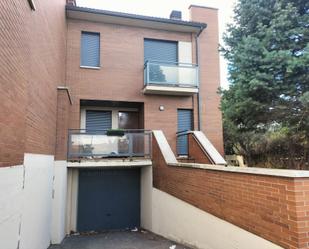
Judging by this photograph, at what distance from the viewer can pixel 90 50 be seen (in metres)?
12.8

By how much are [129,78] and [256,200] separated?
930cm

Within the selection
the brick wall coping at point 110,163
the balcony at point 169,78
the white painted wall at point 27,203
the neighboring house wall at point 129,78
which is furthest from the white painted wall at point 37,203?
the balcony at point 169,78

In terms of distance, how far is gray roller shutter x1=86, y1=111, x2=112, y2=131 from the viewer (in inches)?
516

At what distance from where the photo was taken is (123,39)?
1306 centimetres

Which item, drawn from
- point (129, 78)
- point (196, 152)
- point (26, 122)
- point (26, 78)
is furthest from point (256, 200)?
point (129, 78)

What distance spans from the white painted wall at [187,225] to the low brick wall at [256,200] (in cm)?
Answer: 16

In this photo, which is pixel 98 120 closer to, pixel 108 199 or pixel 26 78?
pixel 108 199

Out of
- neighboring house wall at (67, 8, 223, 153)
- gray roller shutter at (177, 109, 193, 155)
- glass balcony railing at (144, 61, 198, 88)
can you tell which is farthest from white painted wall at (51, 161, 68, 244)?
gray roller shutter at (177, 109, 193, 155)

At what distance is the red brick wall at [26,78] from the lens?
14.1ft

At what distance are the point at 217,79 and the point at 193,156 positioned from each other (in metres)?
4.61

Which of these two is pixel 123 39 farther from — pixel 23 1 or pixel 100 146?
pixel 23 1

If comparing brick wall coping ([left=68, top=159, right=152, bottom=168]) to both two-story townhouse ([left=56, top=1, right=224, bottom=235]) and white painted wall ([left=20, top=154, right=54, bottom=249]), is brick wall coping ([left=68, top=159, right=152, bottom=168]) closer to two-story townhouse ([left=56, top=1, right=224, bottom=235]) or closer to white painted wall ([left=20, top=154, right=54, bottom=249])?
two-story townhouse ([left=56, top=1, right=224, bottom=235])

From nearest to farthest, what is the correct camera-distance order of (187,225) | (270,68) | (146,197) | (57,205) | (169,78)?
1. (187,225)
2. (270,68)
3. (57,205)
4. (146,197)
5. (169,78)

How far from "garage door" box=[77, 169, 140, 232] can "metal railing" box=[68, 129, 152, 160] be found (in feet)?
6.91
